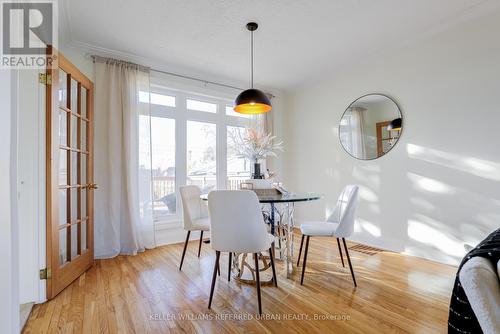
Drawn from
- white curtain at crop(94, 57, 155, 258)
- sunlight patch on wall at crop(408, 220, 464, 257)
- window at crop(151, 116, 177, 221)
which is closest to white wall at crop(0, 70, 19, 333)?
white curtain at crop(94, 57, 155, 258)

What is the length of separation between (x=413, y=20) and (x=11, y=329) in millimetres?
3752

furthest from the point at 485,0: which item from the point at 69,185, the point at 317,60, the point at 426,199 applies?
the point at 69,185

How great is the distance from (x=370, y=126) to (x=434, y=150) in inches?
32.7

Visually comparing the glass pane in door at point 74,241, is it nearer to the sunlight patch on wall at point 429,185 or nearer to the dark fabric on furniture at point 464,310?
the dark fabric on furniture at point 464,310

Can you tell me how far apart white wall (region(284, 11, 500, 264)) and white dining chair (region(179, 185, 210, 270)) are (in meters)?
2.11

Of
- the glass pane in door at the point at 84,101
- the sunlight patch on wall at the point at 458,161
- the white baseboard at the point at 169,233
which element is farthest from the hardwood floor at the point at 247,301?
the glass pane in door at the point at 84,101

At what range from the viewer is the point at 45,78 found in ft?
6.82

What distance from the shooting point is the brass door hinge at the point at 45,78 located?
2.05m

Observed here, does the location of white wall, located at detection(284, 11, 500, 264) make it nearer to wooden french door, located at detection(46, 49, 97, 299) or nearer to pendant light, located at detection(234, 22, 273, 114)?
pendant light, located at detection(234, 22, 273, 114)

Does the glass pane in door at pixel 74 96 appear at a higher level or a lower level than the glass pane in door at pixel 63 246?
higher

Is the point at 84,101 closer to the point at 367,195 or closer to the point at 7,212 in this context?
the point at 7,212

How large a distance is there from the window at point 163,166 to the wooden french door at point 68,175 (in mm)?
869

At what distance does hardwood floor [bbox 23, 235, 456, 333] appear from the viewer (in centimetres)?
166

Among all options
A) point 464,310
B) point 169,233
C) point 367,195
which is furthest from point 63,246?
point 367,195
